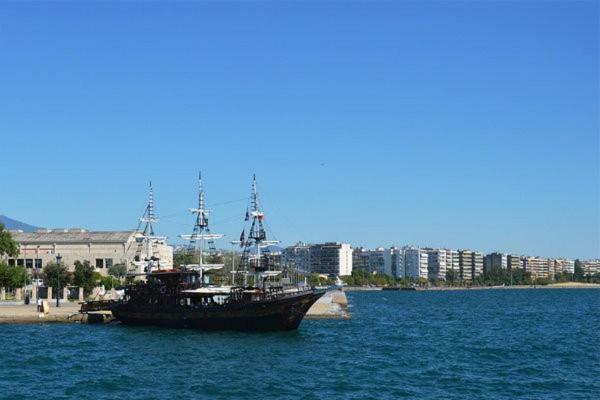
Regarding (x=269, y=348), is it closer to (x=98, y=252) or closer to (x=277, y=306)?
(x=277, y=306)

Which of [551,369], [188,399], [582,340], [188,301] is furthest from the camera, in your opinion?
[188,301]

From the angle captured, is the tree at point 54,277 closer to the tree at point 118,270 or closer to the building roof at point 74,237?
the tree at point 118,270

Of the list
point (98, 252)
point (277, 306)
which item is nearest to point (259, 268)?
point (277, 306)

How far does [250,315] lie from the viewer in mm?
67375

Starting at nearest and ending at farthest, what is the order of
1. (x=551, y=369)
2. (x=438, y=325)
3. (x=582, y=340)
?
(x=551, y=369) < (x=582, y=340) < (x=438, y=325)

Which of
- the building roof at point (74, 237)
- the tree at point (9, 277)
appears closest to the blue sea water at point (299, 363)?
the tree at point (9, 277)

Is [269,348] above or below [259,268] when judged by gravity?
below

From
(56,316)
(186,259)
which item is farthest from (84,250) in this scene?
(56,316)

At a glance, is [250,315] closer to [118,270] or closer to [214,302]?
[214,302]

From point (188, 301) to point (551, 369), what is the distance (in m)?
33.8

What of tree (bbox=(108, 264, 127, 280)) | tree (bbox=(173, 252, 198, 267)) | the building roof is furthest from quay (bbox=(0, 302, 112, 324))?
the building roof

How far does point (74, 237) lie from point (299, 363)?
379 feet

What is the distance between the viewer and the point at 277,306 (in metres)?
66.8

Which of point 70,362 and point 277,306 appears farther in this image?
point 277,306
